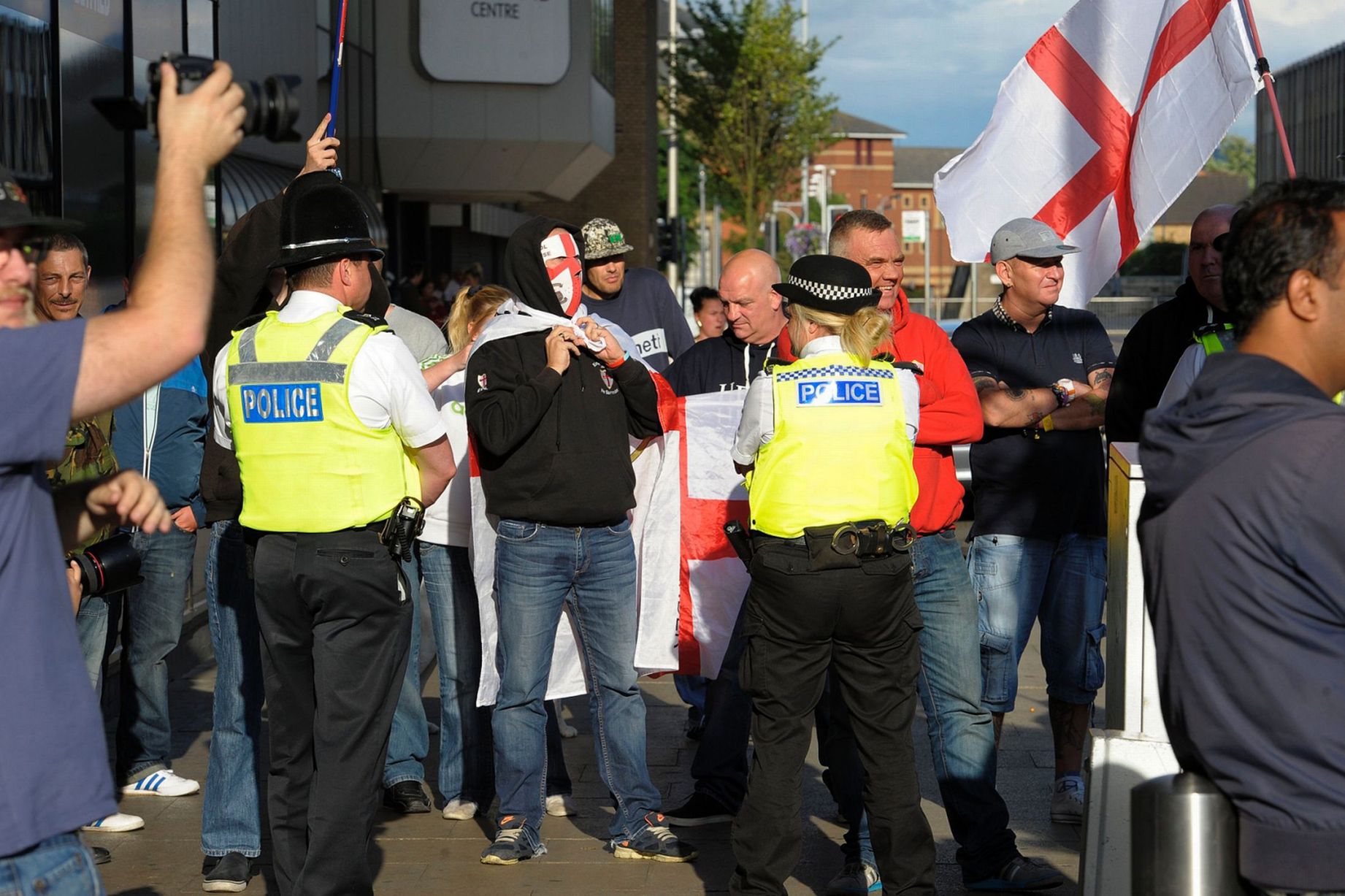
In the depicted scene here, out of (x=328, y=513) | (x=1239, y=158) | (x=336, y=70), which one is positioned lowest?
(x=328, y=513)

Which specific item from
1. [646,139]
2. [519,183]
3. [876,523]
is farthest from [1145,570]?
[646,139]

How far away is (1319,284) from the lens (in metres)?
2.53

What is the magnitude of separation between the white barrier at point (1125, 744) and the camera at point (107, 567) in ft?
8.04

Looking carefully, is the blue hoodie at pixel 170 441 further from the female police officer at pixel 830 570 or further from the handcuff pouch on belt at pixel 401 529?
the female police officer at pixel 830 570

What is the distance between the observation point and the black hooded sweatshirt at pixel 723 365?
6395 millimetres

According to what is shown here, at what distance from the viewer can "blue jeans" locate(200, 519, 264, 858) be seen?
214 inches

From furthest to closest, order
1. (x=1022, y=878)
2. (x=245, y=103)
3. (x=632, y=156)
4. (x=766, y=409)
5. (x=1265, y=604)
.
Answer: (x=632, y=156), (x=1022, y=878), (x=766, y=409), (x=245, y=103), (x=1265, y=604)

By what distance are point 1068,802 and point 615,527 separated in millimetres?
2094

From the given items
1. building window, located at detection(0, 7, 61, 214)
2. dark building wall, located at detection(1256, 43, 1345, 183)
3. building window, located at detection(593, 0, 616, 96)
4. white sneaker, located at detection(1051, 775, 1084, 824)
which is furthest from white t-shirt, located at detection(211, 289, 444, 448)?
dark building wall, located at detection(1256, 43, 1345, 183)

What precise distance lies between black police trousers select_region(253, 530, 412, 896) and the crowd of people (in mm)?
12

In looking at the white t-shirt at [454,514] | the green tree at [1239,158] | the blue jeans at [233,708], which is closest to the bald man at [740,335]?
the white t-shirt at [454,514]

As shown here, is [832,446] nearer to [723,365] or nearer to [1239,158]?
[723,365]

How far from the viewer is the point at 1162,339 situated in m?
5.61

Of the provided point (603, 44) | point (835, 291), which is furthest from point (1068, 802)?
point (603, 44)
